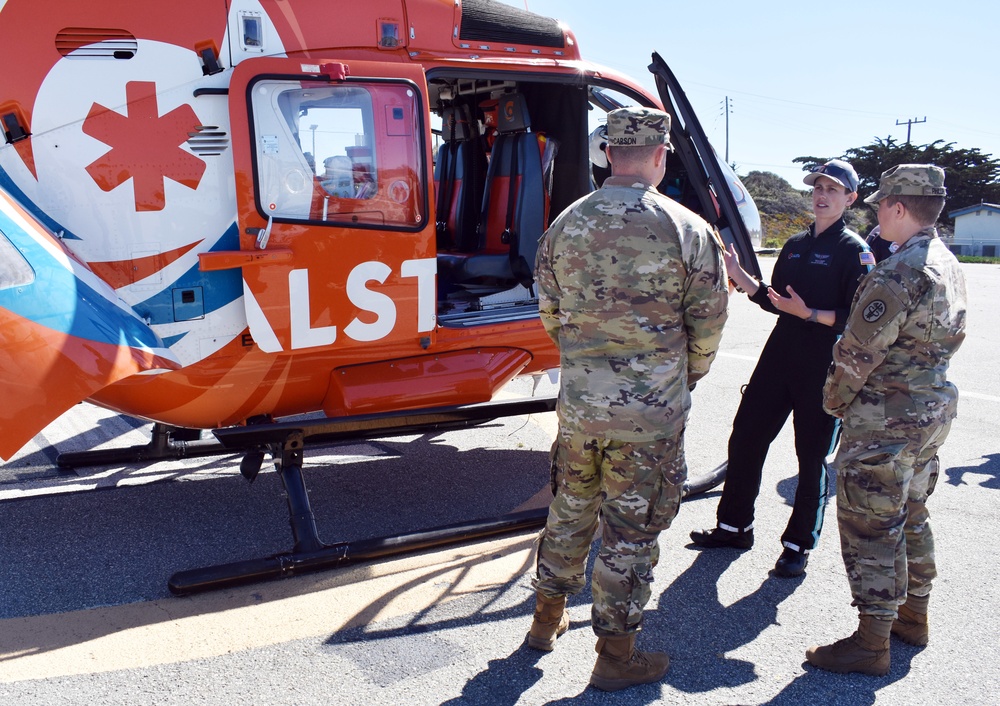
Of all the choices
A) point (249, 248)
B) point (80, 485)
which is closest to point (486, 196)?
point (249, 248)

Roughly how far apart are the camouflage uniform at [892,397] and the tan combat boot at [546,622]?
1094 mm

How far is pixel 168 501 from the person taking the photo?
15.2 ft

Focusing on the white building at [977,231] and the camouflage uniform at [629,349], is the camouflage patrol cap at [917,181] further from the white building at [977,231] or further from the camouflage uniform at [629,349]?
the white building at [977,231]

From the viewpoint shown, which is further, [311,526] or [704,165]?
[704,165]

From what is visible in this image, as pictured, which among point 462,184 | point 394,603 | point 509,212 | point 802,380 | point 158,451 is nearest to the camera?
point 394,603

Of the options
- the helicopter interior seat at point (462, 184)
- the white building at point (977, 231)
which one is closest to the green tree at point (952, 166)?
the white building at point (977, 231)

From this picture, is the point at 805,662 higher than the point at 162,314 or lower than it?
lower

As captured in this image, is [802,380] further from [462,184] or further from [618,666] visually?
[462,184]

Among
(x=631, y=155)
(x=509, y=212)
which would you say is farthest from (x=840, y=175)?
(x=509, y=212)

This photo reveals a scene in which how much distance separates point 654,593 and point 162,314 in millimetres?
2523

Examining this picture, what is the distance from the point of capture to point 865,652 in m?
2.97

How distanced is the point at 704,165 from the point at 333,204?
6.32 feet

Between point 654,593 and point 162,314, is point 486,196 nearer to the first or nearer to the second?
point 162,314

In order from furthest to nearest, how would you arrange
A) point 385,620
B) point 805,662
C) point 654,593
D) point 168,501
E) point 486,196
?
1. point 486,196
2. point 168,501
3. point 654,593
4. point 385,620
5. point 805,662
